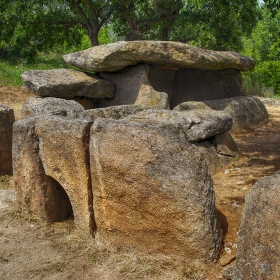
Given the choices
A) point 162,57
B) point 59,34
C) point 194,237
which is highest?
point 59,34

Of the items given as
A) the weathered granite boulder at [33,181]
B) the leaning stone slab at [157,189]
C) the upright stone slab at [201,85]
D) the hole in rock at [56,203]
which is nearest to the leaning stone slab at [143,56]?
the upright stone slab at [201,85]

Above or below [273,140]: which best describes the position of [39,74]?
above

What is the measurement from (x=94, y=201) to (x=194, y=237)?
A: 38.0 inches

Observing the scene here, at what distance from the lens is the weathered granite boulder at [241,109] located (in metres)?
8.97

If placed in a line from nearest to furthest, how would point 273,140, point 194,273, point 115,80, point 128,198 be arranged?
point 194,273
point 128,198
point 273,140
point 115,80

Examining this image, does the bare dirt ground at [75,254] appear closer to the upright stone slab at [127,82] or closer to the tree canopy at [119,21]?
the upright stone slab at [127,82]

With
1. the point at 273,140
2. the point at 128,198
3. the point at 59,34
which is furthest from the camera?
the point at 59,34

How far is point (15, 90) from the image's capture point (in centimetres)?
1142

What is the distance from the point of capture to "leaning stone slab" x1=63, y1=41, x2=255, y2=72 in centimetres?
800

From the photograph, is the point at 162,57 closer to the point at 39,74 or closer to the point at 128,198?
the point at 39,74

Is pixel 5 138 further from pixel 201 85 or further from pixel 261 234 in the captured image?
pixel 201 85

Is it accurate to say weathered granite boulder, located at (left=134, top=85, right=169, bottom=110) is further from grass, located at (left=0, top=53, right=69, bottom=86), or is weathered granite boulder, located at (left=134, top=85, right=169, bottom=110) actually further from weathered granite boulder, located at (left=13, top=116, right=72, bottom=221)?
grass, located at (left=0, top=53, right=69, bottom=86)

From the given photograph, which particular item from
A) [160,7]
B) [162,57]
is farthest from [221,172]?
[160,7]

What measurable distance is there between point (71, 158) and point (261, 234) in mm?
1855
